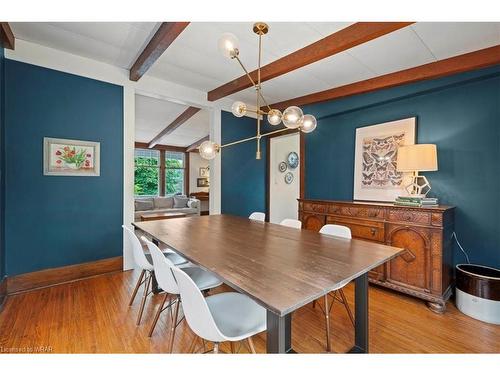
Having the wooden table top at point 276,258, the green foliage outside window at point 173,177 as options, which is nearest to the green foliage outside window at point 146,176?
the green foliage outside window at point 173,177

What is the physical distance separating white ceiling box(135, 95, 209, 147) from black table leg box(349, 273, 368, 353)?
436cm

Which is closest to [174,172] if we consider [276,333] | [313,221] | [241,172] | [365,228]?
[241,172]

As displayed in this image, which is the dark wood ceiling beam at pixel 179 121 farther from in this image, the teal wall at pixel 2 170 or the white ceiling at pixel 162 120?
the teal wall at pixel 2 170

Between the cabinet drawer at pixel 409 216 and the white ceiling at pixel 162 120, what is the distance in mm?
4047

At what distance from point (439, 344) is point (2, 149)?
14.1ft

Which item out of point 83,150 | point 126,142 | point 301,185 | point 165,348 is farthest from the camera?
point 301,185

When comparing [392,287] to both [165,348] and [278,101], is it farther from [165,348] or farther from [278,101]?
[278,101]

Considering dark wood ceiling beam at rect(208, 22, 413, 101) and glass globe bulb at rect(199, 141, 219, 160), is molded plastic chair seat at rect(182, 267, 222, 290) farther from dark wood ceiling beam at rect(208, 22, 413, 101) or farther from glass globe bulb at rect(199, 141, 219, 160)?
dark wood ceiling beam at rect(208, 22, 413, 101)

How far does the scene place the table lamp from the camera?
2.34 metres

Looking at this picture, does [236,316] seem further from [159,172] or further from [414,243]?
[159,172]

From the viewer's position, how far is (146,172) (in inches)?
346

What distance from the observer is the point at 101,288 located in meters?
2.59

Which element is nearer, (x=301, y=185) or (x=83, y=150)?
(x=83, y=150)
